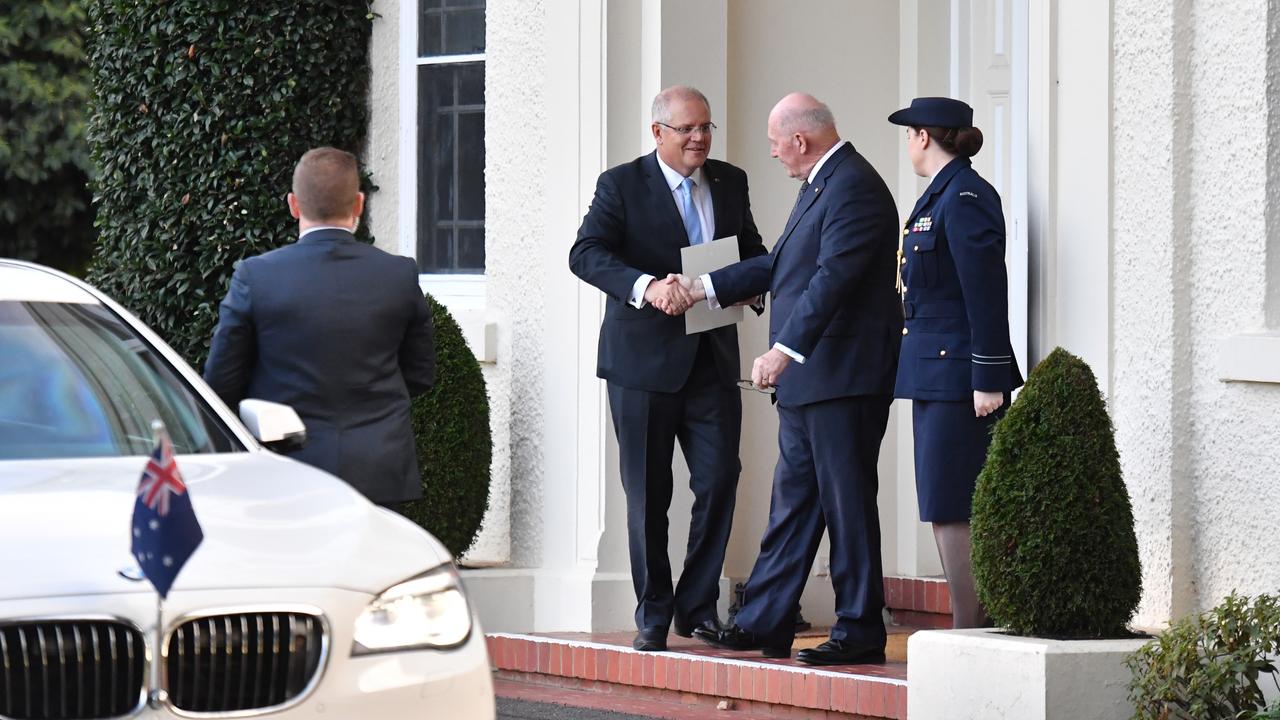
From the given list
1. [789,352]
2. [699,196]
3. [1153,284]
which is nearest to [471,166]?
[699,196]

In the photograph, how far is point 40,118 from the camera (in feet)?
86.2

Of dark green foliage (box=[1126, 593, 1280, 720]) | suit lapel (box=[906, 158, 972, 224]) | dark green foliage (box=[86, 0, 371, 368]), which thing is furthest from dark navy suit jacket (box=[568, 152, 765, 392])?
dark green foliage (box=[86, 0, 371, 368])

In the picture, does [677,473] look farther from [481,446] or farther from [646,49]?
[646,49]

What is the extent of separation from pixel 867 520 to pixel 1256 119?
6.26 feet

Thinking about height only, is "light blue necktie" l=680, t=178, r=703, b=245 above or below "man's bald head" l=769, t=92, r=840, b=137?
below

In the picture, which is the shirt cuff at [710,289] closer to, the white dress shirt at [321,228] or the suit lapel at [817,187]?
the suit lapel at [817,187]

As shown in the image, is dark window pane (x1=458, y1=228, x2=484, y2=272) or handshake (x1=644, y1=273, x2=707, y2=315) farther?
dark window pane (x1=458, y1=228, x2=484, y2=272)

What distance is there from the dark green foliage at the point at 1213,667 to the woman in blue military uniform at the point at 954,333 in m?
1.13

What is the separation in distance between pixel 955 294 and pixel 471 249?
160 inches

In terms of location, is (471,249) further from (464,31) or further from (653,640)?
(653,640)

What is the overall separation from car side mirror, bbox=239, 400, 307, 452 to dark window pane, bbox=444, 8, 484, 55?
546cm

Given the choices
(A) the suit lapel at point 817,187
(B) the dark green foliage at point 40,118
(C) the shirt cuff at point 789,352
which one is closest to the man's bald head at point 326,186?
(C) the shirt cuff at point 789,352

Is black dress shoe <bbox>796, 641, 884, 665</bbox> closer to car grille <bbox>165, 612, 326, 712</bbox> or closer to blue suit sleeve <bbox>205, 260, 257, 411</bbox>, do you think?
blue suit sleeve <bbox>205, 260, 257, 411</bbox>

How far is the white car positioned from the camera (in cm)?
403
